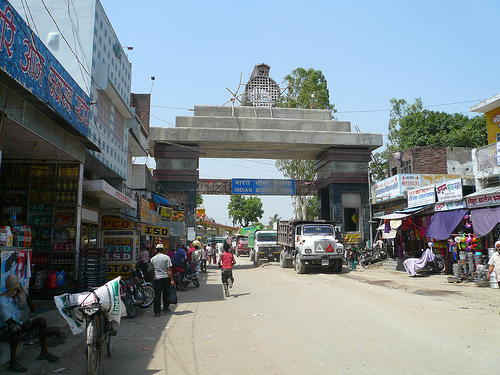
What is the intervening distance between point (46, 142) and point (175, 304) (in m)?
5.80

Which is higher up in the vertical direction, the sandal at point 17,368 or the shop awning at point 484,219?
the shop awning at point 484,219

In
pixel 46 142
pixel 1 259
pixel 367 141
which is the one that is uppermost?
pixel 367 141

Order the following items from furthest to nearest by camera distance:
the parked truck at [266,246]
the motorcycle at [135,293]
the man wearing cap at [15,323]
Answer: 1. the parked truck at [266,246]
2. the motorcycle at [135,293]
3. the man wearing cap at [15,323]

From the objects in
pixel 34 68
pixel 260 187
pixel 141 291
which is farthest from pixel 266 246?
pixel 34 68

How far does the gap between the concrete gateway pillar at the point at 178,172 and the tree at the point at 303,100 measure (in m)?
12.7

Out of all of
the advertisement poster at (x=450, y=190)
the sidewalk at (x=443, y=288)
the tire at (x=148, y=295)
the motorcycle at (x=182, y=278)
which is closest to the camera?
the tire at (x=148, y=295)

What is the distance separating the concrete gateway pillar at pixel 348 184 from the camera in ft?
97.2

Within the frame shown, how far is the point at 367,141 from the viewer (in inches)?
1174

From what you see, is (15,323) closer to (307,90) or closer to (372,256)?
(372,256)

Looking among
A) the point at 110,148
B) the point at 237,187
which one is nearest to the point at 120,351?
the point at 110,148

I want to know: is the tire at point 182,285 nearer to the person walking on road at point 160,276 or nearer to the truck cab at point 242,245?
the person walking on road at point 160,276

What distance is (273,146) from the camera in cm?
2980

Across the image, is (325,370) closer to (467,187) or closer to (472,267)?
(472,267)

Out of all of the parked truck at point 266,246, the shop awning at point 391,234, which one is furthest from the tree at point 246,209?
the shop awning at point 391,234
